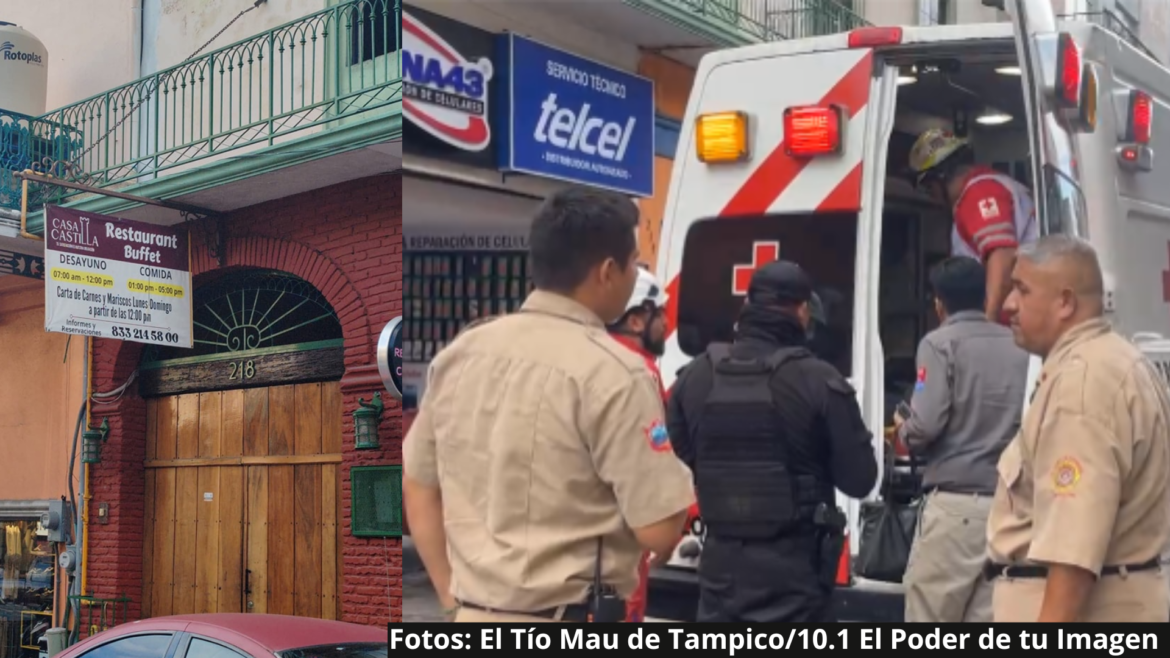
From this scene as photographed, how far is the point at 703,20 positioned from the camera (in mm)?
2451

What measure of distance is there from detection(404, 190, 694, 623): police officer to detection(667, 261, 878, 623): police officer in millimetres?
72

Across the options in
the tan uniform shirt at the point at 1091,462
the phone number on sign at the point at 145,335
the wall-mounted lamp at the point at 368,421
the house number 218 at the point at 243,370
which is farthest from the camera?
the house number 218 at the point at 243,370

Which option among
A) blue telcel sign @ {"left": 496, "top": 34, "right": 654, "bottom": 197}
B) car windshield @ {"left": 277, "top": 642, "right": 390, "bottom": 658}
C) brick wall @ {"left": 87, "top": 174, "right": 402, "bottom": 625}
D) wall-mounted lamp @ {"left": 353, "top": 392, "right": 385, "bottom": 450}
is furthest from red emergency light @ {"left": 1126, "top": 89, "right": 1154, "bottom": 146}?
wall-mounted lamp @ {"left": 353, "top": 392, "right": 385, "bottom": 450}

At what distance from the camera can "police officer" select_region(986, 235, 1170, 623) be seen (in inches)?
83.2

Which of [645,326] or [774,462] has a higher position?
[645,326]

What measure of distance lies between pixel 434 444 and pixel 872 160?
91cm

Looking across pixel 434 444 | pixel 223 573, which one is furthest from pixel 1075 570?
pixel 223 573

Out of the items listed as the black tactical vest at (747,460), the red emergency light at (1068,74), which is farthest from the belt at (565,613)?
the red emergency light at (1068,74)

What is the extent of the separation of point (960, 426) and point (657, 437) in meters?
0.50

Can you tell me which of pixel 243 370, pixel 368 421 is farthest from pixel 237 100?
pixel 368 421

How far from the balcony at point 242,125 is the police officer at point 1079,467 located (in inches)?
206

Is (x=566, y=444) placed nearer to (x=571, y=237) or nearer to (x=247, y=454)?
(x=571, y=237)

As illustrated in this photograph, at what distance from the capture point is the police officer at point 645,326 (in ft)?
7.66

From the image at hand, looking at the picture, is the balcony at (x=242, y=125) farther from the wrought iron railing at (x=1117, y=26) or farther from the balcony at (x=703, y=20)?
the wrought iron railing at (x=1117, y=26)
